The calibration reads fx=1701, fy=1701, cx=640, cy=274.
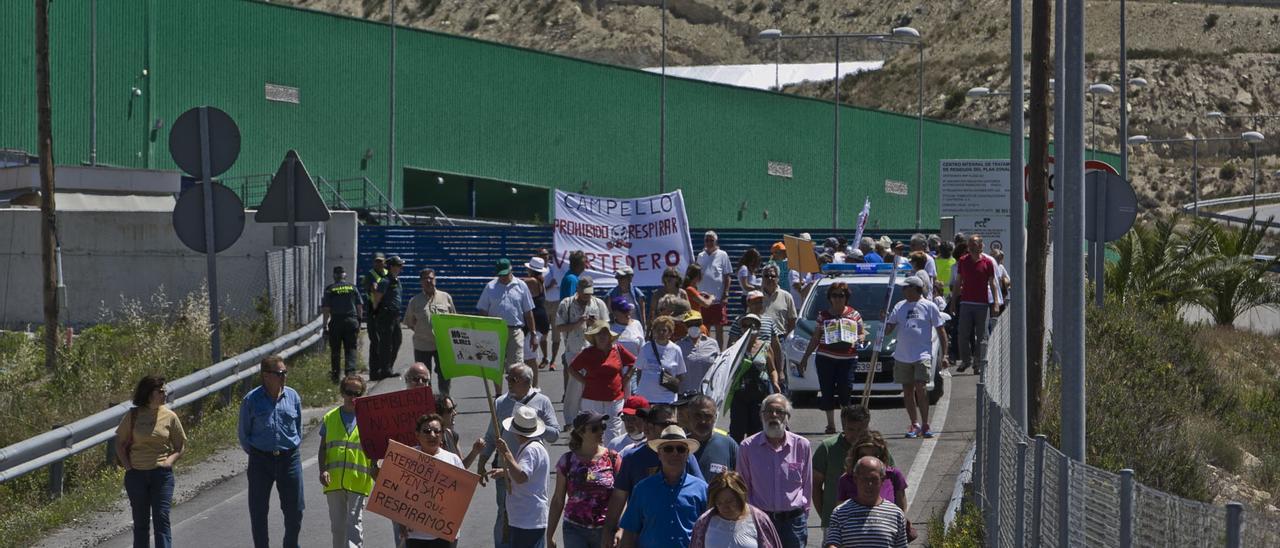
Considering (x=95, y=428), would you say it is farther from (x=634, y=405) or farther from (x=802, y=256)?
(x=802, y=256)

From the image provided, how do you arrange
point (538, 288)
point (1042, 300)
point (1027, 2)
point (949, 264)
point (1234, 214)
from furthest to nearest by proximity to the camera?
point (1234, 214), point (1027, 2), point (949, 264), point (538, 288), point (1042, 300)

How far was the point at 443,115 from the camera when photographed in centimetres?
5444

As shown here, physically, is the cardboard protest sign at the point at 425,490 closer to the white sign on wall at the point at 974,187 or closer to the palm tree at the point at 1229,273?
the white sign on wall at the point at 974,187

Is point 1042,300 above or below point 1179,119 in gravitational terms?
below

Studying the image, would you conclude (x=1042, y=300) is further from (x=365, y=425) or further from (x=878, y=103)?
(x=878, y=103)

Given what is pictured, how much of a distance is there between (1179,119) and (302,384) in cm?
9083

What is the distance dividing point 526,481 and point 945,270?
14647 millimetres

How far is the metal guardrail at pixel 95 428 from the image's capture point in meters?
12.7

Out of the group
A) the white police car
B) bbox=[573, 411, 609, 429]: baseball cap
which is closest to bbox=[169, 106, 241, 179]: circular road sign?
the white police car

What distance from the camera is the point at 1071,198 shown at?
11422 millimetres

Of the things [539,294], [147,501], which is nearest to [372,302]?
[539,294]

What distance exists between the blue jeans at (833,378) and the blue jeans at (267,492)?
6261mm

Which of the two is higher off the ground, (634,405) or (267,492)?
(634,405)

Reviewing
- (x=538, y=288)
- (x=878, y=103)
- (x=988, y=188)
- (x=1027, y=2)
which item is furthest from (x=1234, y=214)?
(x=538, y=288)
